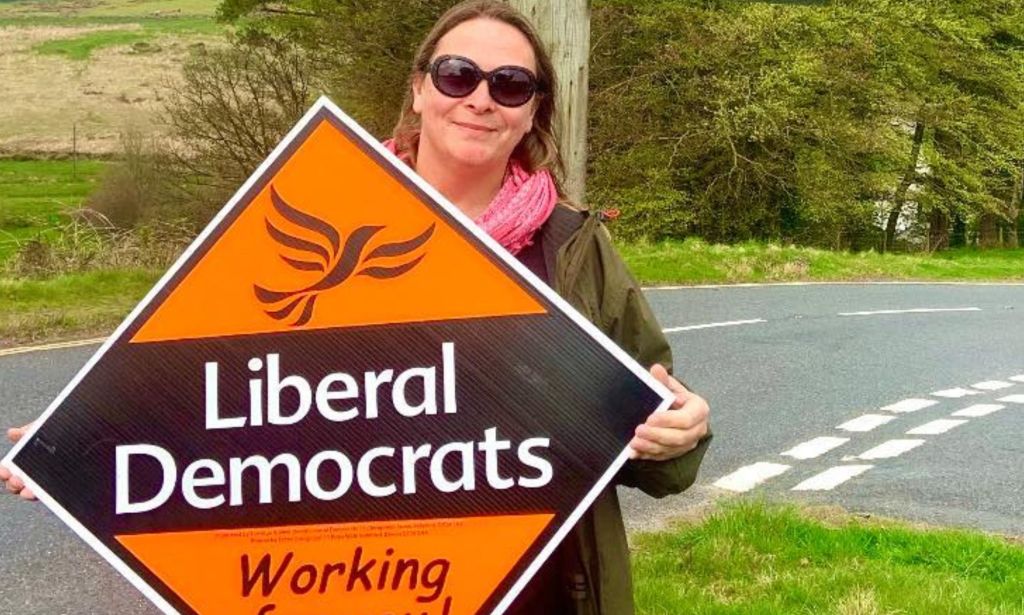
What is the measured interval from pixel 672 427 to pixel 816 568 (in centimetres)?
282

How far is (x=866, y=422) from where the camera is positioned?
23.7 feet

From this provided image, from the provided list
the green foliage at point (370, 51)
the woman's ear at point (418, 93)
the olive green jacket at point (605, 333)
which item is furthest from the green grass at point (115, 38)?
the olive green jacket at point (605, 333)

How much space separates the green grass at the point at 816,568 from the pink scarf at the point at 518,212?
236 cm

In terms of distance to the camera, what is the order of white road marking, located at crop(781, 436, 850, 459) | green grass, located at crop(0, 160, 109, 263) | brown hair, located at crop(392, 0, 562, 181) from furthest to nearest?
green grass, located at crop(0, 160, 109, 263) < white road marking, located at crop(781, 436, 850, 459) < brown hair, located at crop(392, 0, 562, 181)

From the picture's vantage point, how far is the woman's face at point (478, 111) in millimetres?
1809

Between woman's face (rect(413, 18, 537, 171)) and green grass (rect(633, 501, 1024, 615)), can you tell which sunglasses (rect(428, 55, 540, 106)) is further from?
green grass (rect(633, 501, 1024, 615))

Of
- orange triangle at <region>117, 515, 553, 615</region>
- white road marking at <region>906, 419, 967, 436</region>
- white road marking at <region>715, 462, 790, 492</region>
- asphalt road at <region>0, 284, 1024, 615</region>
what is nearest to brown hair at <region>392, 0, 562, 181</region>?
orange triangle at <region>117, 515, 553, 615</region>

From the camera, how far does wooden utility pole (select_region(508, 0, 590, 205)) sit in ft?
13.5

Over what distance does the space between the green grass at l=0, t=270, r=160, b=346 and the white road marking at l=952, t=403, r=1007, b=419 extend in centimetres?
747

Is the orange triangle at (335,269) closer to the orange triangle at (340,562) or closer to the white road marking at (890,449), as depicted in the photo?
the orange triangle at (340,562)

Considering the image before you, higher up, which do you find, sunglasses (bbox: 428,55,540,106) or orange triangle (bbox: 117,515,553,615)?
sunglasses (bbox: 428,55,540,106)

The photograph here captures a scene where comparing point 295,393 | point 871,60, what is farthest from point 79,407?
point 871,60

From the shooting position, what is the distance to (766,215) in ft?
78.9

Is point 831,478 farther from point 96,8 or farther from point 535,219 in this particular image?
point 96,8
